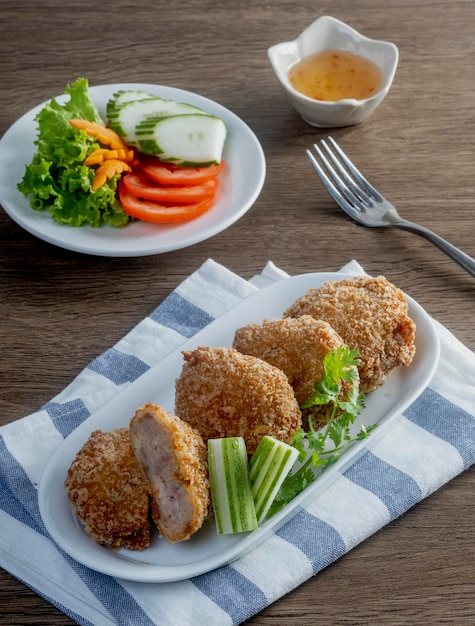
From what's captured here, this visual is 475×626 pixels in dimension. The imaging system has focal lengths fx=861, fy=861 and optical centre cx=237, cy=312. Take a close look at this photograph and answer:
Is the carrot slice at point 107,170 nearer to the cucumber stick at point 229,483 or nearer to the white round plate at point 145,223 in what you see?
the white round plate at point 145,223

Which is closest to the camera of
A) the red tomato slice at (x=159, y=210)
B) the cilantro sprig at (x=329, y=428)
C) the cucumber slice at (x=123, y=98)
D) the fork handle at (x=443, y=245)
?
the cilantro sprig at (x=329, y=428)

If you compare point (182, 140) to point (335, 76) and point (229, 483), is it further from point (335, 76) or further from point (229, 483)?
point (229, 483)

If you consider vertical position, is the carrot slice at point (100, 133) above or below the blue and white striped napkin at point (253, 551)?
above

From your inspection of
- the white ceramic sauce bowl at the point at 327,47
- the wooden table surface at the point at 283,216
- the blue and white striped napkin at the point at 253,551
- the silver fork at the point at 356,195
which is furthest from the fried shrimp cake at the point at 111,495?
the white ceramic sauce bowl at the point at 327,47

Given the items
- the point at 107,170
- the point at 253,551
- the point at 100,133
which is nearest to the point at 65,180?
the point at 107,170

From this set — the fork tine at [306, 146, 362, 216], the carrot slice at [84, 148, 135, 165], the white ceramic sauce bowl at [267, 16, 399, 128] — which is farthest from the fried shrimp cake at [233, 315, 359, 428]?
the white ceramic sauce bowl at [267, 16, 399, 128]

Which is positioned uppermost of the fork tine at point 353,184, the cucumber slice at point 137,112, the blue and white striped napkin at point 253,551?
the cucumber slice at point 137,112

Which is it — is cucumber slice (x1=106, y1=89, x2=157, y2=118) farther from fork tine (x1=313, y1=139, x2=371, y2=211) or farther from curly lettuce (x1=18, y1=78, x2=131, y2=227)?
fork tine (x1=313, y1=139, x2=371, y2=211)
